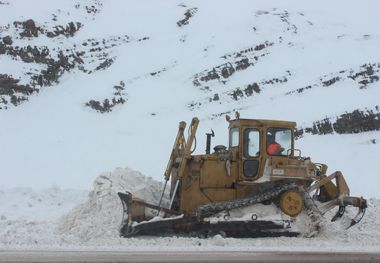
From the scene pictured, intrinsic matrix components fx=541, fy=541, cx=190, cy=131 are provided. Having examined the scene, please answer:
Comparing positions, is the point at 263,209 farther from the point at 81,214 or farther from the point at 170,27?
the point at 170,27

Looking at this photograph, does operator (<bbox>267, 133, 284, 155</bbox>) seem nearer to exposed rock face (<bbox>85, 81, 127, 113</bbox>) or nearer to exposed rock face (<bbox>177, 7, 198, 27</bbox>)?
exposed rock face (<bbox>85, 81, 127, 113</bbox>)

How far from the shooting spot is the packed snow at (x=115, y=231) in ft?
30.9

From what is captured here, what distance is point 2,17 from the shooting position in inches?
1588

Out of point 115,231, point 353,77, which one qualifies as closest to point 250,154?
point 115,231

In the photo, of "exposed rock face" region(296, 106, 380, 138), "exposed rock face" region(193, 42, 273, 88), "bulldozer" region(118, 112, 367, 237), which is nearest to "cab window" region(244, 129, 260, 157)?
"bulldozer" region(118, 112, 367, 237)

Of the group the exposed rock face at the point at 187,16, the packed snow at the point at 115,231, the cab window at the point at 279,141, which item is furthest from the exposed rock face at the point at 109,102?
the cab window at the point at 279,141

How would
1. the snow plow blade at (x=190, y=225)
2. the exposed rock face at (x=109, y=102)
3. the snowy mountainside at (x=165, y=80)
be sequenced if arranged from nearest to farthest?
1. the snow plow blade at (x=190, y=225)
2. the snowy mountainside at (x=165, y=80)
3. the exposed rock face at (x=109, y=102)

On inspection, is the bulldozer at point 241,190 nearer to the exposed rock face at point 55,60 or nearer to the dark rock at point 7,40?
the exposed rock face at point 55,60

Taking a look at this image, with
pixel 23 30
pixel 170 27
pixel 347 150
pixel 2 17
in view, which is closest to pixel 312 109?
pixel 347 150

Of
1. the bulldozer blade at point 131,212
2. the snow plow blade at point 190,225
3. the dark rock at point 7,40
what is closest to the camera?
the bulldozer blade at point 131,212

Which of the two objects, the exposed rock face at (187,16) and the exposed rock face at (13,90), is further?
the exposed rock face at (187,16)

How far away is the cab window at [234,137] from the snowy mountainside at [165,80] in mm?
8237

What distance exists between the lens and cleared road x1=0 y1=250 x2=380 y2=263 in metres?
7.62

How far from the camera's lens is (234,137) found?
1130 centimetres
